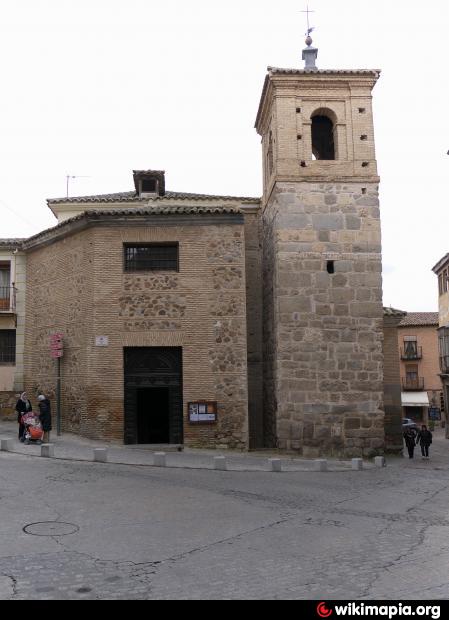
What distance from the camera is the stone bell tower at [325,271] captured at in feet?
57.0

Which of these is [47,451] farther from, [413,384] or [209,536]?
[413,384]

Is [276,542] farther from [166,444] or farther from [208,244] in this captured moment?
[208,244]

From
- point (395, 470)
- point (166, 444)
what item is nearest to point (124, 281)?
point (166, 444)

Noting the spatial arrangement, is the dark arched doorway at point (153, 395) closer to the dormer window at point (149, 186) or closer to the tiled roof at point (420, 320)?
the dormer window at point (149, 186)

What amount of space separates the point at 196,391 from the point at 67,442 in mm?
3778

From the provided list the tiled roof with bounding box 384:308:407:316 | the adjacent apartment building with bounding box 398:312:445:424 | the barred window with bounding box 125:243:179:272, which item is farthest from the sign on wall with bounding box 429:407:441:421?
the barred window with bounding box 125:243:179:272

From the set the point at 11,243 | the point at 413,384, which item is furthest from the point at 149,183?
the point at 413,384

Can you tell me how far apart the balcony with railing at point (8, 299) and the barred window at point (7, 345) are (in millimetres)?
766

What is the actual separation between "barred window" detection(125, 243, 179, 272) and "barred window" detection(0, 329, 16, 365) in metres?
5.65

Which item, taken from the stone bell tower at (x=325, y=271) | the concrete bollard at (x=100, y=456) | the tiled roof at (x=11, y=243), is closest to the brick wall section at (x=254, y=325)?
the stone bell tower at (x=325, y=271)

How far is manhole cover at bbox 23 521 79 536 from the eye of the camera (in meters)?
7.64
